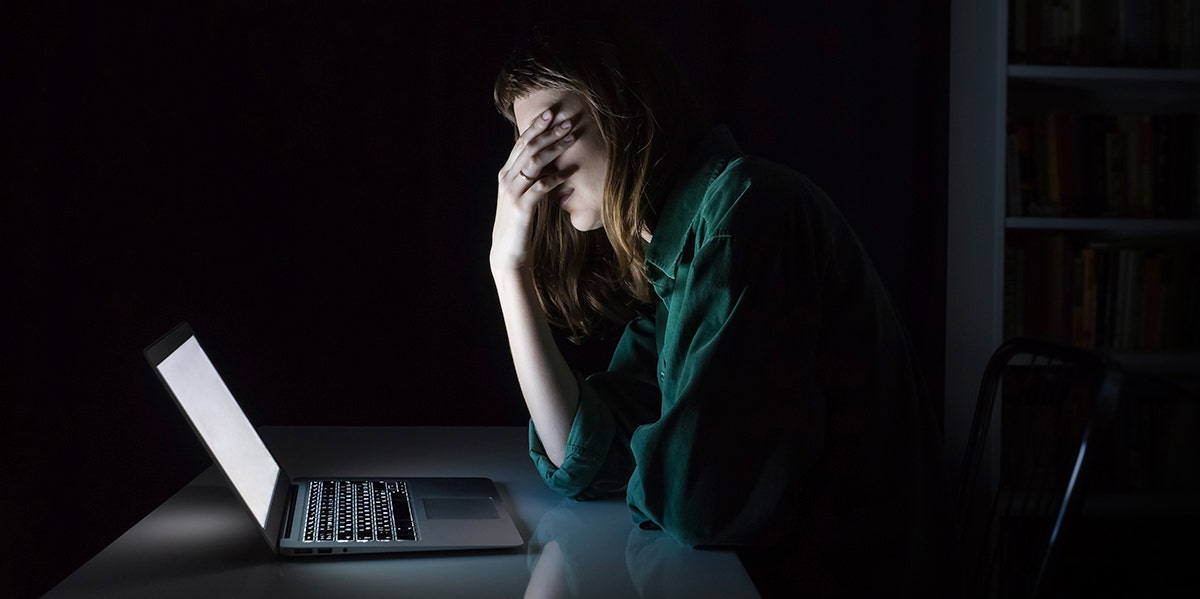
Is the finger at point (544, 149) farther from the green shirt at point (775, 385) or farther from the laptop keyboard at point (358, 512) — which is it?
the laptop keyboard at point (358, 512)

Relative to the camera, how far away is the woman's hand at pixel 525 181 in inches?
51.1

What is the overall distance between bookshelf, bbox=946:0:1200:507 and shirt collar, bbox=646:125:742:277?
106 cm

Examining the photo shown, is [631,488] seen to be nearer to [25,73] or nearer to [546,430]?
[546,430]

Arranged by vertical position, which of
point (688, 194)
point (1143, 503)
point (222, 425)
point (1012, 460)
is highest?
point (688, 194)

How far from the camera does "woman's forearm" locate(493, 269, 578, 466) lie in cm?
130

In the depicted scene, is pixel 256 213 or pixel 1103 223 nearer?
pixel 256 213

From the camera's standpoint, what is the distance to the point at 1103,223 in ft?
6.75

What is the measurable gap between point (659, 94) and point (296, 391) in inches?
42.8

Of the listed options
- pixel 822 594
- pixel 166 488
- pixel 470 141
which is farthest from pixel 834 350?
pixel 166 488

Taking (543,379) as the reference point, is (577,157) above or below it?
above

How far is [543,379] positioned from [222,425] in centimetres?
40

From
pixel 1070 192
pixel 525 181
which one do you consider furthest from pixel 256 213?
Answer: pixel 1070 192

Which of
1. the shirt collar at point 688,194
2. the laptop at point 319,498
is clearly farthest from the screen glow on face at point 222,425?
the shirt collar at point 688,194

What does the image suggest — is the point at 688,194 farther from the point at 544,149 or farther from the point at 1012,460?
the point at 1012,460
